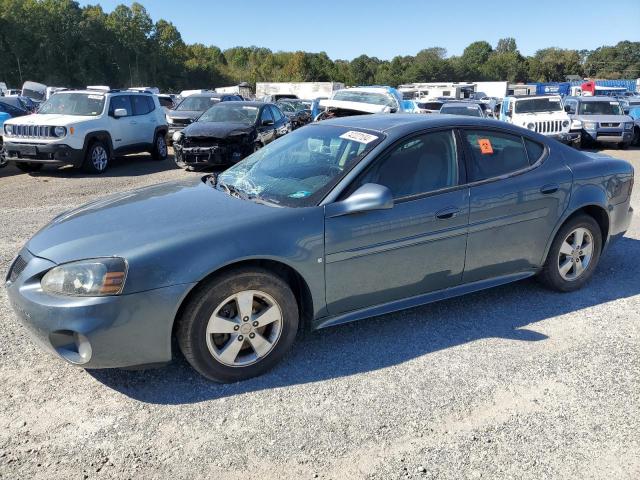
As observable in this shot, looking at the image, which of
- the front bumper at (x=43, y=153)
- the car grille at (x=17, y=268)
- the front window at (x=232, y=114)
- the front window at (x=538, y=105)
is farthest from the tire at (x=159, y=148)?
the car grille at (x=17, y=268)

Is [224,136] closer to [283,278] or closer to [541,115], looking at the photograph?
[283,278]

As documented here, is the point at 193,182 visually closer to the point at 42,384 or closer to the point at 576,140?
the point at 42,384

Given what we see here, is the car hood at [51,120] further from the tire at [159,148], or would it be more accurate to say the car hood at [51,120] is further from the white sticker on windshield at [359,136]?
the white sticker on windshield at [359,136]

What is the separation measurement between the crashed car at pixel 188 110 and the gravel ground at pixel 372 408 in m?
12.7

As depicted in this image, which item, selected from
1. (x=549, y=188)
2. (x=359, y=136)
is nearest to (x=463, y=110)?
(x=549, y=188)

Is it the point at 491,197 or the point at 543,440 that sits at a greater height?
the point at 491,197

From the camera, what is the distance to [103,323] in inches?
110

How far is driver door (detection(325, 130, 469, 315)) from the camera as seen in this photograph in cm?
337

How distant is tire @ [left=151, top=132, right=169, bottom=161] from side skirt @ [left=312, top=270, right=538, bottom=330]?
37.3ft

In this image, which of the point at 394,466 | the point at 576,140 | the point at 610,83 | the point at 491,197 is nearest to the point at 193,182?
the point at 491,197

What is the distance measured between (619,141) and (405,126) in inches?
618

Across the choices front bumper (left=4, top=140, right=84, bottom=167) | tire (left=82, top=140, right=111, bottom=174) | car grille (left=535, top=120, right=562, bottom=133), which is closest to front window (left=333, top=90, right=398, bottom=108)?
car grille (left=535, top=120, right=562, bottom=133)

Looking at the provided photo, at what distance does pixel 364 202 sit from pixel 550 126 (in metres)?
14.5

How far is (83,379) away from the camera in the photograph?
3244mm
